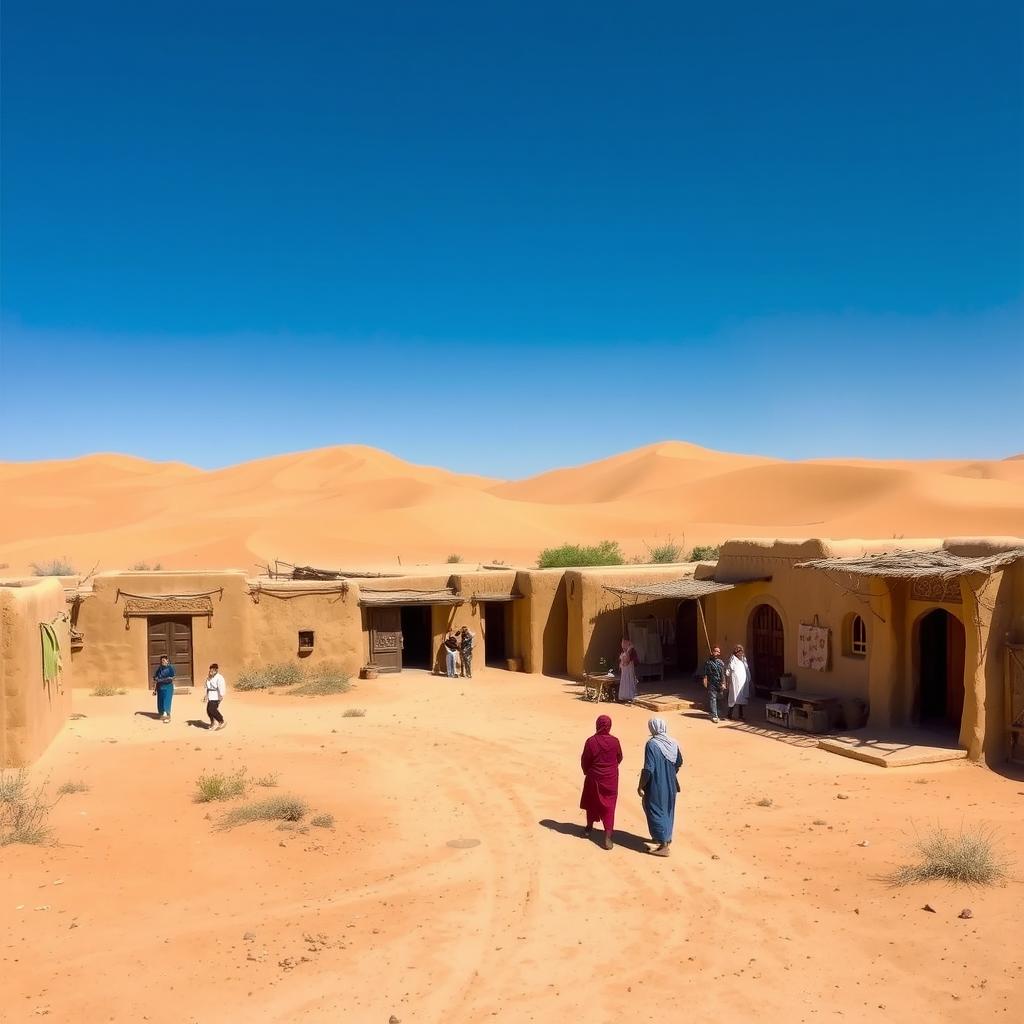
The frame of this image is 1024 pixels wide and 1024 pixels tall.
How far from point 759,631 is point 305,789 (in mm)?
10184

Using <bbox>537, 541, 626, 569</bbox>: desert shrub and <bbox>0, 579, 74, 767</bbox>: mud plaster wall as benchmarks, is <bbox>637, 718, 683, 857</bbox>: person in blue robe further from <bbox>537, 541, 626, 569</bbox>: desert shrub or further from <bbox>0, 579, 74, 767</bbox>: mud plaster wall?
<bbox>537, 541, 626, 569</bbox>: desert shrub

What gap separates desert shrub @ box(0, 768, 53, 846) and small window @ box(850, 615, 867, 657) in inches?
495

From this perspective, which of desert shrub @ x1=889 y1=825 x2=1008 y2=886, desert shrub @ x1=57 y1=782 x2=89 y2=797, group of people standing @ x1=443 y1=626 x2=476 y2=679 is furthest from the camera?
group of people standing @ x1=443 y1=626 x2=476 y2=679

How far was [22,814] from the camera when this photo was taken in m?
9.59

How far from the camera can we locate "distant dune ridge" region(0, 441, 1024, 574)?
154 ft

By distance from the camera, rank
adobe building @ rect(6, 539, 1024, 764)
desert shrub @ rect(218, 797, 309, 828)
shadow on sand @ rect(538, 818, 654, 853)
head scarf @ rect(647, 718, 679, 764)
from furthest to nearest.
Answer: adobe building @ rect(6, 539, 1024, 764) < desert shrub @ rect(218, 797, 309, 828) < shadow on sand @ rect(538, 818, 654, 853) < head scarf @ rect(647, 718, 679, 764)

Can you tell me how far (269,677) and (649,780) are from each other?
40.1 ft

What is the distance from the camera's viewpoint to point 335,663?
67.5ft

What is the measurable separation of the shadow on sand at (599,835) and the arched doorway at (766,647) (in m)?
8.31

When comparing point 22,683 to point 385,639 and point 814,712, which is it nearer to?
point 385,639

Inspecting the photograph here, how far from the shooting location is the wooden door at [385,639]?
21.4 m

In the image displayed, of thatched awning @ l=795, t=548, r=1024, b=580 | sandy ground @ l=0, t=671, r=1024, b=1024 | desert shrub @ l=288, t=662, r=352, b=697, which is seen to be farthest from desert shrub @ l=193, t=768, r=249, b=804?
thatched awning @ l=795, t=548, r=1024, b=580

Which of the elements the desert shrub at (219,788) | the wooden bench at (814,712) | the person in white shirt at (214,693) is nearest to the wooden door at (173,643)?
the person in white shirt at (214,693)

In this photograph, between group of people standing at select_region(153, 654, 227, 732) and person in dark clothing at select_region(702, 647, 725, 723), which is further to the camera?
person in dark clothing at select_region(702, 647, 725, 723)
